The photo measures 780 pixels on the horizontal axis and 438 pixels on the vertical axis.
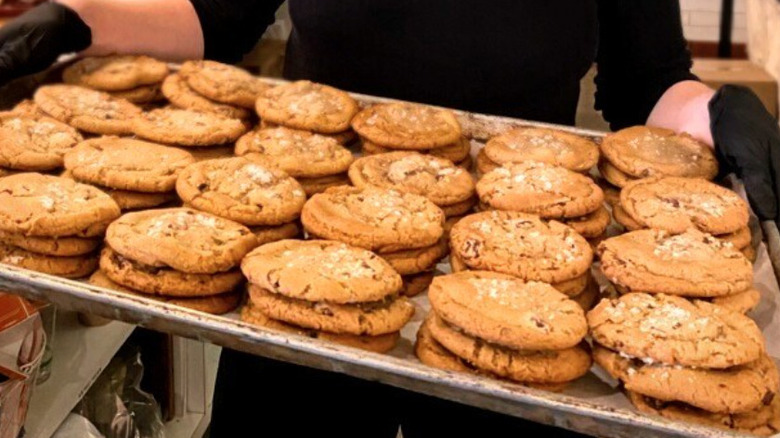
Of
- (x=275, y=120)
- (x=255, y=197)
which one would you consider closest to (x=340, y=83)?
(x=275, y=120)

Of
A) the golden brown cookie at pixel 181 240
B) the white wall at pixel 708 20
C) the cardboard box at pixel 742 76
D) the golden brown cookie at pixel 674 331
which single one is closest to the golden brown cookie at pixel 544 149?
the golden brown cookie at pixel 674 331

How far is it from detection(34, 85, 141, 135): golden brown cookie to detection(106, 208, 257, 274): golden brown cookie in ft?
1.24

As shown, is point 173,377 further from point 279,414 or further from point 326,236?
point 326,236

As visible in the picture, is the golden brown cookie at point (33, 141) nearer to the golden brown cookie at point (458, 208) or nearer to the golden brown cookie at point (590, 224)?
the golden brown cookie at point (458, 208)

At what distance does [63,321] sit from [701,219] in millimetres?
1439

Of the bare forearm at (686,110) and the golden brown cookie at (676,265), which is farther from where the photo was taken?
the bare forearm at (686,110)

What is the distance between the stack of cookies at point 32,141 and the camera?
5.07ft

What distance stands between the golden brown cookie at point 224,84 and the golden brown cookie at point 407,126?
0.25 meters

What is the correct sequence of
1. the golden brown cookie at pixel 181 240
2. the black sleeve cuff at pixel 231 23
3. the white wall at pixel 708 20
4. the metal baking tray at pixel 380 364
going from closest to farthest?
the metal baking tray at pixel 380 364 < the golden brown cookie at pixel 181 240 < the black sleeve cuff at pixel 231 23 < the white wall at pixel 708 20

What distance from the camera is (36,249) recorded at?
1.35 metres

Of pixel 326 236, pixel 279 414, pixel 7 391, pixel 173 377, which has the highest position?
pixel 326 236

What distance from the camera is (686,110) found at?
182 cm

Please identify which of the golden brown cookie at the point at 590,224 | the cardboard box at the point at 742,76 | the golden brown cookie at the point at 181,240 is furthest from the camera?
the cardboard box at the point at 742,76

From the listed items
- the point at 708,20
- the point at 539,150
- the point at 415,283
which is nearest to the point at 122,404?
the point at 415,283
